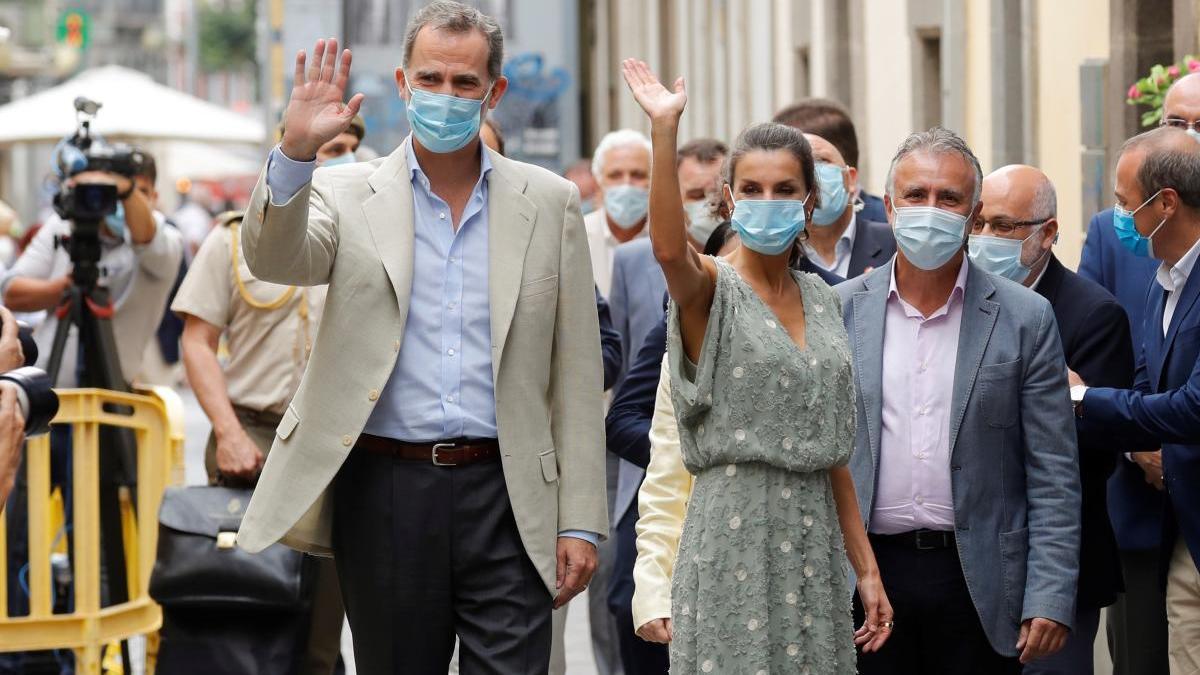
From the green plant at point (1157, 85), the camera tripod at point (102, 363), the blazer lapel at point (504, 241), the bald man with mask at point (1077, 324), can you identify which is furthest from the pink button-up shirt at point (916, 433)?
the camera tripod at point (102, 363)

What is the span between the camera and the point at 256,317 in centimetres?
782

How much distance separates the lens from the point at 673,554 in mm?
5602

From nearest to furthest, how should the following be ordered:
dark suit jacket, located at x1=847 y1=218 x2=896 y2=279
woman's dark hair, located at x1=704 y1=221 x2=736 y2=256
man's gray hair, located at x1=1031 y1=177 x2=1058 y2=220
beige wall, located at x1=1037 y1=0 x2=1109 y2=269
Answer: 1. man's gray hair, located at x1=1031 y1=177 x2=1058 y2=220
2. woman's dark hair, located at x1=704 y1=221 x2=736 y2=256
3. dark suit jacket, located at x1=847 y1=218 x2=896 y2=279
4. beige wall, located at x1=1037 y1=0 x2=1109 y2=269

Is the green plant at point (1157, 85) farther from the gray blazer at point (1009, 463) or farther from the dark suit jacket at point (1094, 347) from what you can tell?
the gray blazer at point (1009, 463)

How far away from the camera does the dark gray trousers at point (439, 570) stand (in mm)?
5527

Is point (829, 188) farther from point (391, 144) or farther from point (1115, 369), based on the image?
point (391, 144)

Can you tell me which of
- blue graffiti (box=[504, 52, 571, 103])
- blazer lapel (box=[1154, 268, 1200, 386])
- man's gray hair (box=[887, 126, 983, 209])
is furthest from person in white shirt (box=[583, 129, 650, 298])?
blue graffiti (box=[504, 52, 571, 103])

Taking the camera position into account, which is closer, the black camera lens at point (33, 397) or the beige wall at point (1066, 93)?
the black camera lens at point (33, 397)

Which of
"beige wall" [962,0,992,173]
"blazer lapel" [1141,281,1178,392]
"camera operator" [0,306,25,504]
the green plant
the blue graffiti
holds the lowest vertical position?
"camera operator" [0,306,25,504]

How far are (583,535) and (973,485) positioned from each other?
3.12ft

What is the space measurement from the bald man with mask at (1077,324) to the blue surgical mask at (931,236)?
0.59m

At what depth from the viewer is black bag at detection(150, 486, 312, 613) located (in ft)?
23.6

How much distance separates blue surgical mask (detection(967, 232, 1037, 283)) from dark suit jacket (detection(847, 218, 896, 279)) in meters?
1.00

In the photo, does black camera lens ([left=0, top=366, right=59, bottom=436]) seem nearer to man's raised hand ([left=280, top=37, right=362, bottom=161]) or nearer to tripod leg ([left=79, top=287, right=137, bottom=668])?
man's raised hand ([left=280, top=37, right=362, bottom=161])
